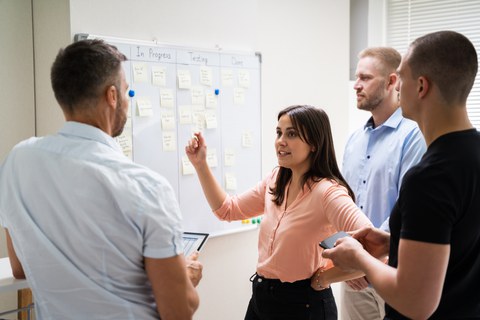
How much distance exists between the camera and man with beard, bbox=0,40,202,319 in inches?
49.4

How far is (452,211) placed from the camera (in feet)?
3.90

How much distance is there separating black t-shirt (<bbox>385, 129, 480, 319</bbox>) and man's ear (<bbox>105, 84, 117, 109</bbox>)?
0.82 m

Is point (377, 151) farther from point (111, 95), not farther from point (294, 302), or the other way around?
point (111, 95)

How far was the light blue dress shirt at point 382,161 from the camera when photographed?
235 cm

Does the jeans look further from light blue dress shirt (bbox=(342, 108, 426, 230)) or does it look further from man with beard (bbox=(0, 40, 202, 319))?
man with beard (bbox=(0, 40, 202, 319))

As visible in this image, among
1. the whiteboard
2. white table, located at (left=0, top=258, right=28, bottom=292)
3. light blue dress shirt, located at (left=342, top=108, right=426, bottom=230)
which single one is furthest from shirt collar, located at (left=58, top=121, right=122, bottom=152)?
light blue dress shirt, located at (left=342, top=108, right=426, bottom=230)

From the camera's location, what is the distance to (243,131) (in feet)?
10.2

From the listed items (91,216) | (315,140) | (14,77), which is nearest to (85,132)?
(91,216)

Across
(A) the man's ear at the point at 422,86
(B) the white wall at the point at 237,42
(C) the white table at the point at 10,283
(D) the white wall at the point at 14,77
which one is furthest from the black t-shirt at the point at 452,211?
(D) the white wall at the point at 14,77

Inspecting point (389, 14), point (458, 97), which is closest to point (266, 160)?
point (389, 14)

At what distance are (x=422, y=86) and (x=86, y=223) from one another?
0.96 metres

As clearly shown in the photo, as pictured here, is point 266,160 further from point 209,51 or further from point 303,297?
point 303,297

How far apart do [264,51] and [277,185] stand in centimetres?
136

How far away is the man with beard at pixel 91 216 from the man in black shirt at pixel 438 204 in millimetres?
577
